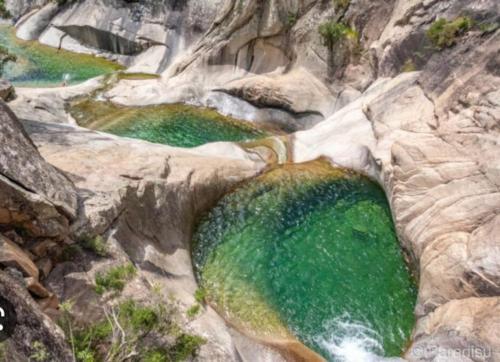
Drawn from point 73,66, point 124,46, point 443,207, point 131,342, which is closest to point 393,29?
point 443,207

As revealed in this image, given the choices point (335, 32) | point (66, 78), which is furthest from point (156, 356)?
point (66, 78)

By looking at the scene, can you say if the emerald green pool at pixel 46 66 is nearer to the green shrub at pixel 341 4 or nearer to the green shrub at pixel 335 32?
the green shrub at pixel 335 32

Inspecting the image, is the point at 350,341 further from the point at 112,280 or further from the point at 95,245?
the point at 95,245

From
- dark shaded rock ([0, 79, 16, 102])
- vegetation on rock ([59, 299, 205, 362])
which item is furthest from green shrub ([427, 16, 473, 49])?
dark shaded rock ([0, 79, 16, 102])

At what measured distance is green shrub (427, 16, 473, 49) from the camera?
1934 centimetres

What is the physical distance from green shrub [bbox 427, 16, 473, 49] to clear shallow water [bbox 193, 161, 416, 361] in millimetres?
8678

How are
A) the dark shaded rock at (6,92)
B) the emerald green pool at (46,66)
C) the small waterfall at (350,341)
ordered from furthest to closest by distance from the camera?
1. the emerald green pool at (46,66)
2. the dark shaded rock at (6,92)
3. the small waterfall at (350,341)

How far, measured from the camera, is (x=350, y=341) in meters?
11.3

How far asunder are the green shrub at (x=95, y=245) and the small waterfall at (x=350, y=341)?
6.79 metres

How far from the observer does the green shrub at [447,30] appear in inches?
762

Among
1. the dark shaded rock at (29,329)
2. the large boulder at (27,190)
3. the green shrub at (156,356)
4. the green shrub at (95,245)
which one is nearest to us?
the dark shaded rock at (29,329)

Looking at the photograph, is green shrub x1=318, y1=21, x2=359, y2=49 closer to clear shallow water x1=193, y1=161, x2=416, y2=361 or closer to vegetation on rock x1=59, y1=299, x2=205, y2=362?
clear shallow water x1=193, y1=161, x2=416, y2=361

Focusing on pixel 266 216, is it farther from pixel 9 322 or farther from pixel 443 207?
pixel 9 322

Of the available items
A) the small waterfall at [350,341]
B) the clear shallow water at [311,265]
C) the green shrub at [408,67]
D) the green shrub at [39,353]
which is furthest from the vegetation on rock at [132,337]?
the green shrub at [408,67]
